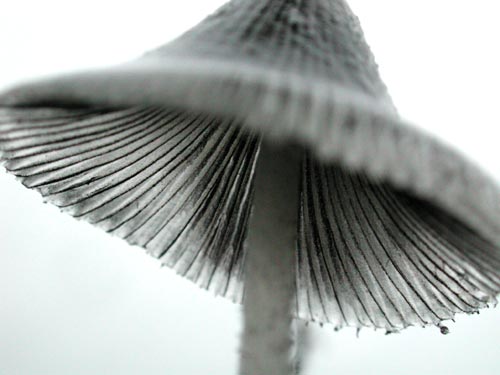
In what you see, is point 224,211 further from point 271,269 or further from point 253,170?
point 271,269

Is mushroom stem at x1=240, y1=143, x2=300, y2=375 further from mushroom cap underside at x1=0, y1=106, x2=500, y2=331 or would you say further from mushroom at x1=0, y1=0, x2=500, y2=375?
mushroom cap underside at x1=0, y1=106, x2=500, y2=331

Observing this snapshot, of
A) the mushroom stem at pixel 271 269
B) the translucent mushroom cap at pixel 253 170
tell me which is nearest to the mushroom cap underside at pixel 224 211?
the translucent mushroom cap at pixel 253 170

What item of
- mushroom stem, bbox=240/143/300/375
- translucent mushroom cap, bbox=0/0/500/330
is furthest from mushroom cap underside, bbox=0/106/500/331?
mushroom stem, bbox=240/143/300/375

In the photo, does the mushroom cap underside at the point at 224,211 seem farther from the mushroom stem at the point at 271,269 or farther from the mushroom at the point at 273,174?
the mushroom stem at the point at 271,269

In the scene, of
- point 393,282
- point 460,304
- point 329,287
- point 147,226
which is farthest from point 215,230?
point 460,304

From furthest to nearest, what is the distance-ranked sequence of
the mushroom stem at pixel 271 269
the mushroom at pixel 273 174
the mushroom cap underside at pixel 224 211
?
1. the mushroom cap underside at pixel 224 211
2. the mushroom stem at pixel 271 269
3. the mushroom at pixel 273 174

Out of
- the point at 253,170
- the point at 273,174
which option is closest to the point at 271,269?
the point at 273,174

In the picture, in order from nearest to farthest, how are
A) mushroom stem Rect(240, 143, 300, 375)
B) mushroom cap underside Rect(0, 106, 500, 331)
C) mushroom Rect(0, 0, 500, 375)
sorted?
mushroom Rect(0, 0, 500, 375)
mushroom stem Rect(240, 143, 300, 375)
mushroom cap underside Rect(0, 106, 500, 331)

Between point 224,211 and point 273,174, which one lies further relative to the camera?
point 224,211
